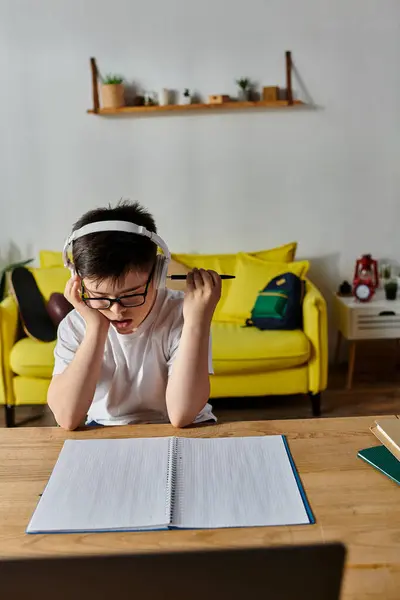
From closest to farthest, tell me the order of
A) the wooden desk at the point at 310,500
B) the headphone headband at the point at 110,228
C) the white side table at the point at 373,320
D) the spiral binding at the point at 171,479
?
the wooden desk at the point at 310,500
the spiral binding at the point at 171,479
the headphone headband at the point at 110,228
the white side table at the point at 373,320

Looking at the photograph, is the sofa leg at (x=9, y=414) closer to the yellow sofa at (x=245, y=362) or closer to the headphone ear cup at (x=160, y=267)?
the yellow sofa at (x=245, y=362)

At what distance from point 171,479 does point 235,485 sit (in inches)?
4.3

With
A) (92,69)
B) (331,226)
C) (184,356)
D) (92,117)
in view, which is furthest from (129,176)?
(184,356)

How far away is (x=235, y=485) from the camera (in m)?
0.98

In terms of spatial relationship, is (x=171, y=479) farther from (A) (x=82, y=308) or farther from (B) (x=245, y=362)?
(B) (x=245, y=362)

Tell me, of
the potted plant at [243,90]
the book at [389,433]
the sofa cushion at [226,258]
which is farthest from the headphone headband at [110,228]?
the potted plant at [243,90]

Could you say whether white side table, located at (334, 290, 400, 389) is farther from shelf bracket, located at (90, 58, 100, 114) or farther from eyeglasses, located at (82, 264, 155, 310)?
eyeglasses, located at (82, 264, 155, 310)

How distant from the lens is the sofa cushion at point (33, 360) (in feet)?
9.45

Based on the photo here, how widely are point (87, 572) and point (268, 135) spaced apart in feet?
11.5

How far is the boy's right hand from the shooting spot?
127 cm

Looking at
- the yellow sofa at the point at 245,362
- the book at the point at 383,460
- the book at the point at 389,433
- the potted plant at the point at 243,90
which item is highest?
the potted plant at the point at 243,90

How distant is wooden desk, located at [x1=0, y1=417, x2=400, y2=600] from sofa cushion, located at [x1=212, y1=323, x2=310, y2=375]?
1.69 m

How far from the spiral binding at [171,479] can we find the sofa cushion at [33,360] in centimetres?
188

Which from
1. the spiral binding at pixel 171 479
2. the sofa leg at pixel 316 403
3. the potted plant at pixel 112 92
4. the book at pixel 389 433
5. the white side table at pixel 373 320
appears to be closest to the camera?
the spiral binding at pixel 171 479
